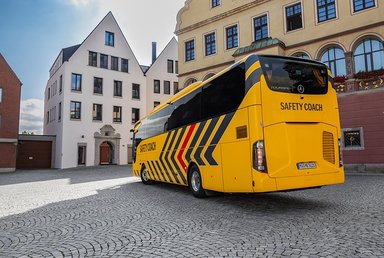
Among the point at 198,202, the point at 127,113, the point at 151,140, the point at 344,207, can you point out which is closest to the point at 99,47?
the point at 127,113

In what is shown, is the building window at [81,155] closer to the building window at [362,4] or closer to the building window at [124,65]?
the building window at [124,65]

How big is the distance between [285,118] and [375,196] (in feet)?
14.8

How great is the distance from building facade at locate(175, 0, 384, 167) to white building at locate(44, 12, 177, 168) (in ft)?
44.9

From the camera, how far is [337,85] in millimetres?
17844

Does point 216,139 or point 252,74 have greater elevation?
point 252,74

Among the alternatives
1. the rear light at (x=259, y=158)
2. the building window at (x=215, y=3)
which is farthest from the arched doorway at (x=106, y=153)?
the rear light at (x=259, y=158)

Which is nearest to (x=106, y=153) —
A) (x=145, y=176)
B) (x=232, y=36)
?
(x=232, y=36)

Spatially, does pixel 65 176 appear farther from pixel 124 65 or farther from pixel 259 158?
pixel 124 65

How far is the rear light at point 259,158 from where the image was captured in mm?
6820

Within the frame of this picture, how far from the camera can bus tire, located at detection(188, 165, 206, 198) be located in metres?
9.63

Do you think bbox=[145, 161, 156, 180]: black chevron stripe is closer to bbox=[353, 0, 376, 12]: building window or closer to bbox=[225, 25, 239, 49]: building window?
bbox=[225, 25, 239, 49]: building window

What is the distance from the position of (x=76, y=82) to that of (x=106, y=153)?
29.2ft

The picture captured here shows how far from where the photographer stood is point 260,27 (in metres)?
22.5

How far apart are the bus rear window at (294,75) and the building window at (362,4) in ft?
43.7
